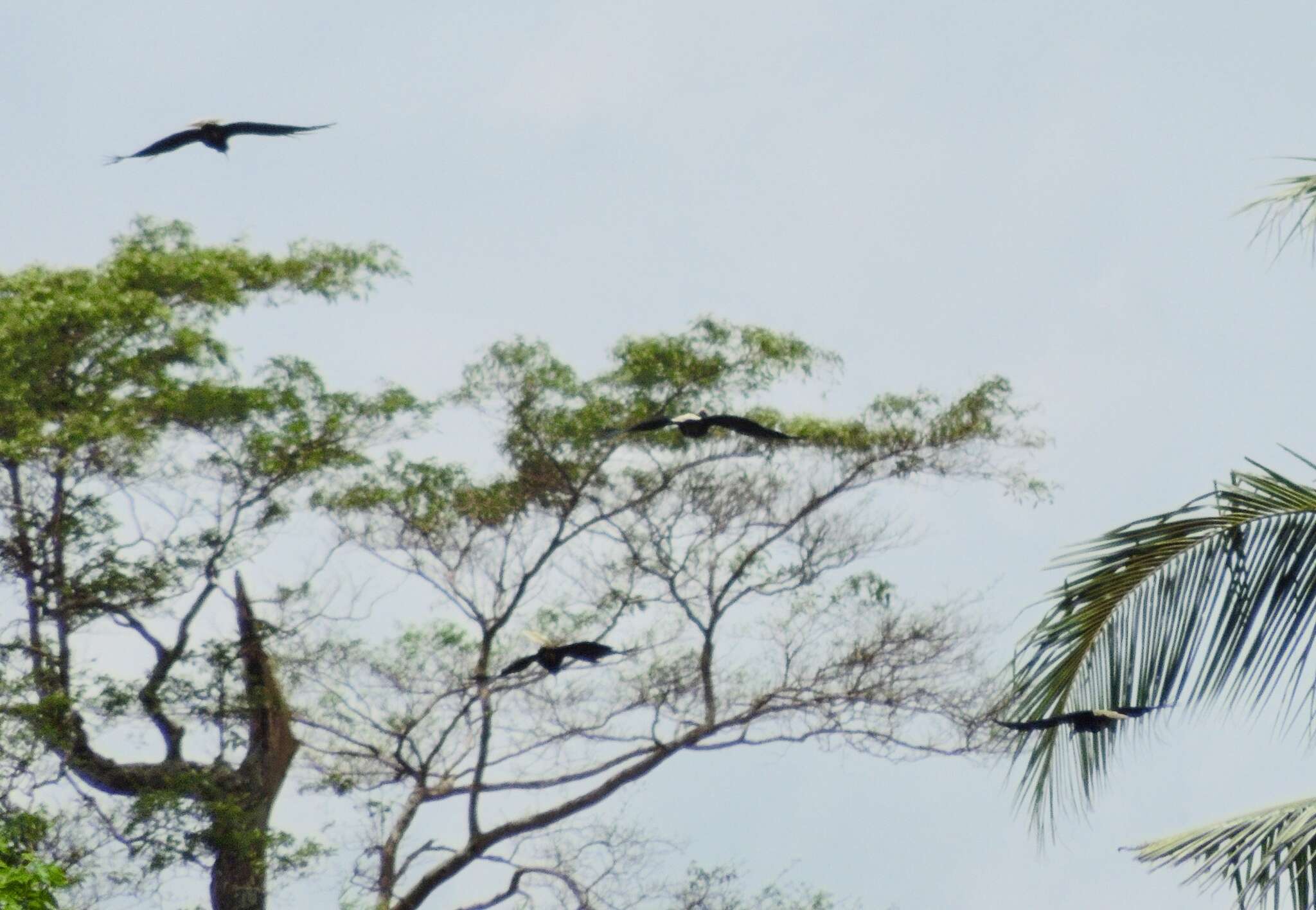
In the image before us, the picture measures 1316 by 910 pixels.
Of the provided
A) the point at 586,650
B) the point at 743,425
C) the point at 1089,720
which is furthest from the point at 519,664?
→ the point at 1089,720

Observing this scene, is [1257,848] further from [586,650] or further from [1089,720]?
[586,650]

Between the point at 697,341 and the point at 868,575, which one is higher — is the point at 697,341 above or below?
above

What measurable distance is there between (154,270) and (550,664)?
26.1 feet

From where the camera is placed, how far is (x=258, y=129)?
616cm

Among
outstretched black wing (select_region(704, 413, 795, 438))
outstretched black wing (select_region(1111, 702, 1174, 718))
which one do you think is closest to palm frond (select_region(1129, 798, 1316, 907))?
outstretched black wing (select_region(1111, 702, 1174, 718))

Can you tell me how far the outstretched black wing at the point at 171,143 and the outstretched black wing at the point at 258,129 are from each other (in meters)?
0.12

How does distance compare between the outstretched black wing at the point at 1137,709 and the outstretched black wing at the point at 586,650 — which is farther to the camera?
the outstretched black wing at the point at 586,650

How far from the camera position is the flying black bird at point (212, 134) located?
607 cm

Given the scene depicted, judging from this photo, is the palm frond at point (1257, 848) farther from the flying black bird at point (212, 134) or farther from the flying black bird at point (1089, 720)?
the flying black bird at point (212, 134)

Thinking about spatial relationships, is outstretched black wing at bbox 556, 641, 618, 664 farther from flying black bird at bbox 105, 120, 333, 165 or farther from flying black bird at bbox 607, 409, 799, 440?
flying black bird at bbox 105, 120, 333, 165

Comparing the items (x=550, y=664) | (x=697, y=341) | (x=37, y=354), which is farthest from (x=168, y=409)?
(x=550, y=664)

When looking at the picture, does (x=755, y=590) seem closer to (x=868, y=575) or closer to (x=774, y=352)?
(x=868, y=575)

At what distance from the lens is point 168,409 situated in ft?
42.2

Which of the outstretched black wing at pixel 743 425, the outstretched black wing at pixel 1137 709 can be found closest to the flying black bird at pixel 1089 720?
the outstretched black wing at pixel 1137 709
